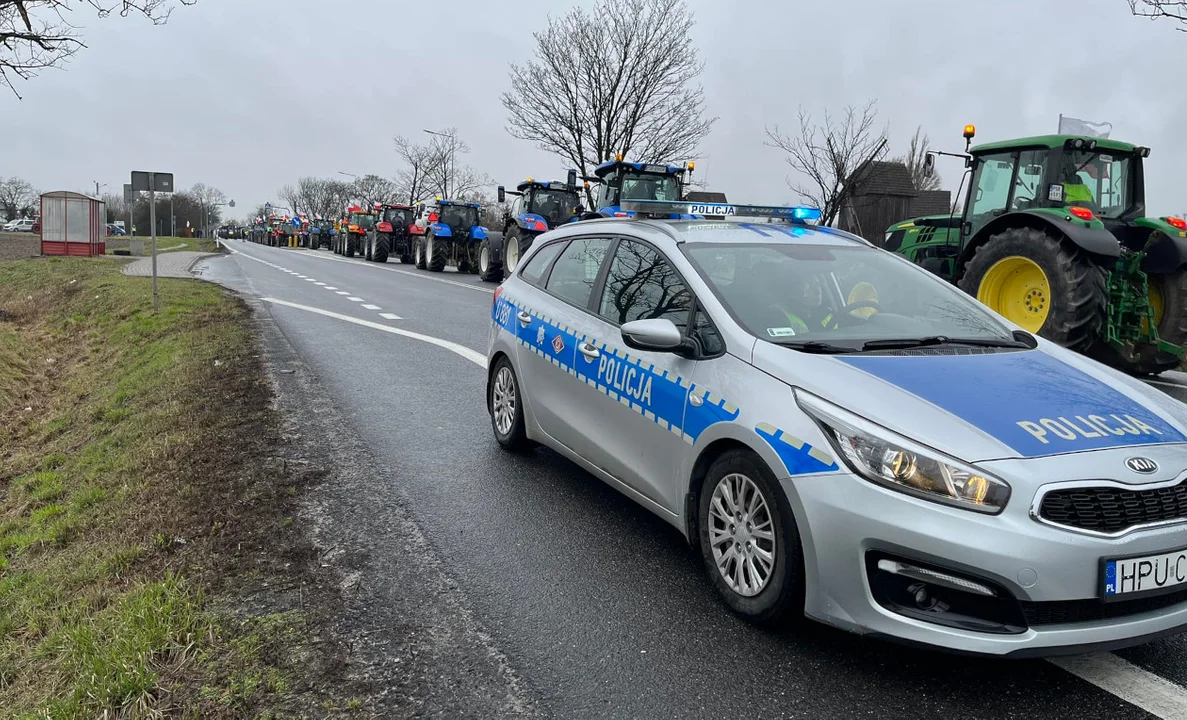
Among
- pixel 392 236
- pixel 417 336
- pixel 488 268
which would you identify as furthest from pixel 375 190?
pixel 417 336

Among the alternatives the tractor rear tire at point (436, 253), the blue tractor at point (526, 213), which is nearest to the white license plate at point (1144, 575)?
the blue tractor at point (526, 213)

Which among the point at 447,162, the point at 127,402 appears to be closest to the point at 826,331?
the point at 127,402

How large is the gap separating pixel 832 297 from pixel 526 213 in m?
19.2

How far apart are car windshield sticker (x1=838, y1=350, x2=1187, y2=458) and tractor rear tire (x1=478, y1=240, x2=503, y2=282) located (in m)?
20.5

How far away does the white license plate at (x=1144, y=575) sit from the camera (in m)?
2.69

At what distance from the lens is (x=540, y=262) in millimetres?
5730

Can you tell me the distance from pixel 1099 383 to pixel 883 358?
85 centimetres

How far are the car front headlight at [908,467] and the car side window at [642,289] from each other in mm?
1089

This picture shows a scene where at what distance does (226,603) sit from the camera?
11.5 feet

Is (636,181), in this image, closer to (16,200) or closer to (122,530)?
(122,530)

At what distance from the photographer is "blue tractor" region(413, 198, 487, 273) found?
2775 centimetres

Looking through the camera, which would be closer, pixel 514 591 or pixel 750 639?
pixel 750 639

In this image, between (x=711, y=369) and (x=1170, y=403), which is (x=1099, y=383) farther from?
(x=711, y=369)

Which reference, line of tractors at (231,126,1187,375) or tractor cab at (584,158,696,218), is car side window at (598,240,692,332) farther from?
tractor cab at (584,158,696,218)
